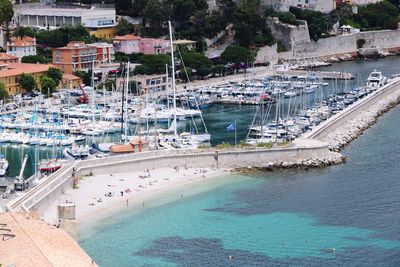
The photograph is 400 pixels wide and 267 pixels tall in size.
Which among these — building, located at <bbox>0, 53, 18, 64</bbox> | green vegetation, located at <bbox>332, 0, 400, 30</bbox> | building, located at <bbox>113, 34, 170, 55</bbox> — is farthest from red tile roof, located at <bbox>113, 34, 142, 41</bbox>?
green vegetation, located at <bbox>332, 0, 400, 30</bbox>

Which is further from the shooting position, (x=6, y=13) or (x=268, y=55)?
(x=268, y=55)

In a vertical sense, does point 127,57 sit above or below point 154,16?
below

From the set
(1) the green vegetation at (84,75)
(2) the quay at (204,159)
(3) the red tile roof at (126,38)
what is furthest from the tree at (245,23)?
(2) the quay at (204,159)

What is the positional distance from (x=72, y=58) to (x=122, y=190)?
26.7 m

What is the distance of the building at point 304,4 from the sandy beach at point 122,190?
37.5 meters

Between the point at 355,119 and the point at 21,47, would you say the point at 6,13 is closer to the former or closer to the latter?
the point at 21,47

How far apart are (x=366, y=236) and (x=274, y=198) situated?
16.4 ft

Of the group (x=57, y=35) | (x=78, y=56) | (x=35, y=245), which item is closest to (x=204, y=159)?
(x=35, y=245)

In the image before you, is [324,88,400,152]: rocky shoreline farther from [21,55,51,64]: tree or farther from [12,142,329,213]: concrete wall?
[21,55,51,64]: tree

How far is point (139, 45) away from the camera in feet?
217

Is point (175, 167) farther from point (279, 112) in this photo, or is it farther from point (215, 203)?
point (279, 112)

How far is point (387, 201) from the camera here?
1336 inches

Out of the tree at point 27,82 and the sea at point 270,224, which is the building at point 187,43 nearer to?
the tree at point 27,82

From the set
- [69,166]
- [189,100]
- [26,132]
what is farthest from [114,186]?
[189,100]
